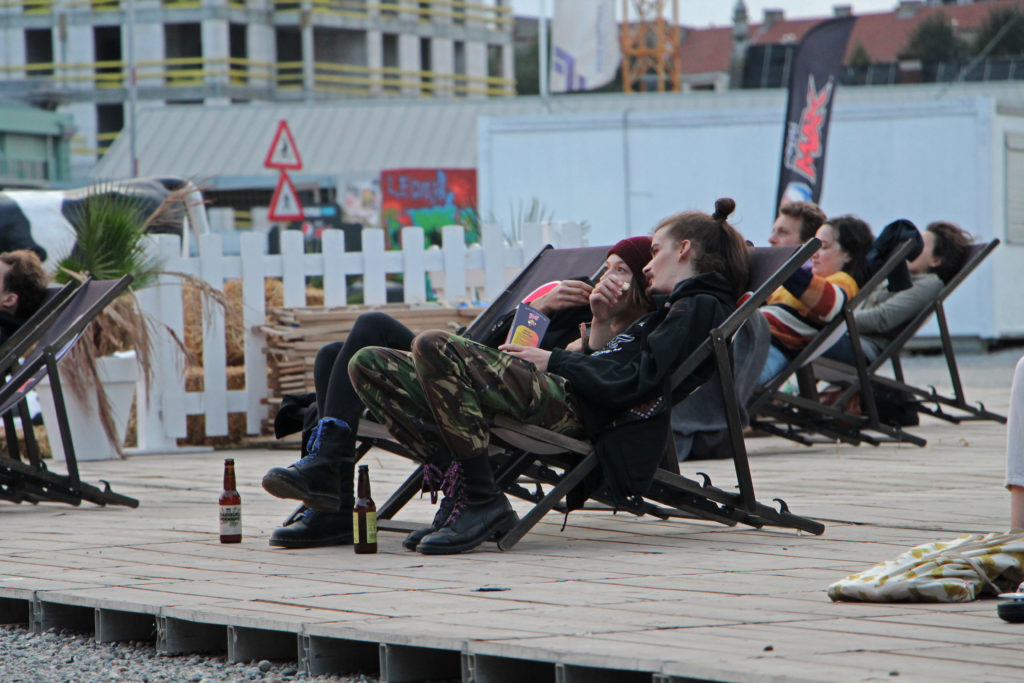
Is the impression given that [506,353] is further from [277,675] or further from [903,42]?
[903,42]

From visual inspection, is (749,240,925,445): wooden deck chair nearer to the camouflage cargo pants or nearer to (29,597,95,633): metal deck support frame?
the camouflage cargo pants

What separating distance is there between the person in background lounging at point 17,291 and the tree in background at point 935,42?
8635 cm

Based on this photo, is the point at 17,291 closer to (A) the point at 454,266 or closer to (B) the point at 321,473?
(B) the point at 321,473

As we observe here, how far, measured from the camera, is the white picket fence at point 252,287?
9273 mm

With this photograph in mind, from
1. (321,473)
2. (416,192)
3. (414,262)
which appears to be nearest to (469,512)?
(321,473)

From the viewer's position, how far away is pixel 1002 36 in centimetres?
8275

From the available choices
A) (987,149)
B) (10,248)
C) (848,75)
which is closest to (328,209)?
(987,149)

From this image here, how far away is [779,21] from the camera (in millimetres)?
106312

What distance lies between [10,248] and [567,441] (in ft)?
21.7

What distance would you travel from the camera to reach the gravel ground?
341 cm

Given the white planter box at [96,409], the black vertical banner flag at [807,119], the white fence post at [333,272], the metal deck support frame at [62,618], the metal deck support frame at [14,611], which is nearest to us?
the metal deck support frame at [62,618]

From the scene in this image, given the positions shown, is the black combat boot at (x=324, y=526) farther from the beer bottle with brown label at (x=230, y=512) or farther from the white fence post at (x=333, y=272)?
the white fence post at (x=333, y=272)

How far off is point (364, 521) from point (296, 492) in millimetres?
222

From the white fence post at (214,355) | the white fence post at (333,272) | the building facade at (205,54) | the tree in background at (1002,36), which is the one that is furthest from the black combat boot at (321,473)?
the tree in background at (1002,36)
